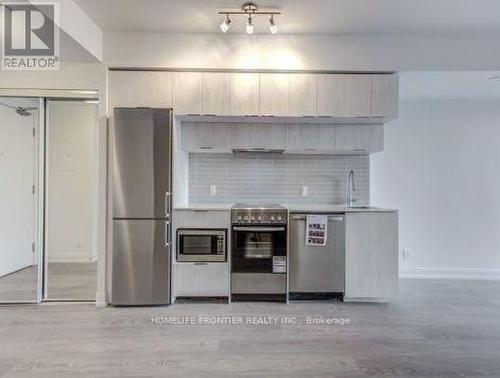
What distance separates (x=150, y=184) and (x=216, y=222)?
0.77m

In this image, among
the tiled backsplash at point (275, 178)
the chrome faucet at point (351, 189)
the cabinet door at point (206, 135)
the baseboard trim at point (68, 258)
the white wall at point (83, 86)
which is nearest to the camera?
the white wall at point (83, 86)

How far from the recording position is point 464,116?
470 cm

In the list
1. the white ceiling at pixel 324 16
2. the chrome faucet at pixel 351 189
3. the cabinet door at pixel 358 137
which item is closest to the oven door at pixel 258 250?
the chrome faucet at pixel 351 189

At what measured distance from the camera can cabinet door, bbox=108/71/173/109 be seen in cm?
367

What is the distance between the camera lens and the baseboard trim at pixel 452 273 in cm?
462

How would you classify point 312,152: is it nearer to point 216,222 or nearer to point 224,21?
point 216,222

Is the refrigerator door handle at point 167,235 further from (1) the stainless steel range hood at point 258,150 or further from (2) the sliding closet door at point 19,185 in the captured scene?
(2) the sliding closet door at point 19,185

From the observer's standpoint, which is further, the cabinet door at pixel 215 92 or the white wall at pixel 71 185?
the white wall at pixel 71 185

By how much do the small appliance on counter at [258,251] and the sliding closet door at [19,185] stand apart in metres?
2.12

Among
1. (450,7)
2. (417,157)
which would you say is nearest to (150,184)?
(450,7)

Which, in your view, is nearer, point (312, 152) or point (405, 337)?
point (405, 337)

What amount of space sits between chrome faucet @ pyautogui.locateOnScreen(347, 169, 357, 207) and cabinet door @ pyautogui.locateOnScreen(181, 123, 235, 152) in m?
1.52

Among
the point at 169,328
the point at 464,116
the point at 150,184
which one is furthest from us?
the point at 464,116

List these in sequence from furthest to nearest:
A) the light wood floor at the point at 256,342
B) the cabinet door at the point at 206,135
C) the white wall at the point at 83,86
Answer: the cabinet door at the point at 206,135
the white wall at the point at 83,86
the light wood floor at the point at 256,342
